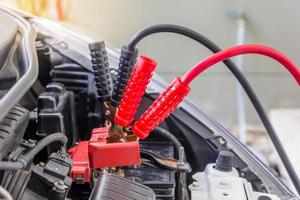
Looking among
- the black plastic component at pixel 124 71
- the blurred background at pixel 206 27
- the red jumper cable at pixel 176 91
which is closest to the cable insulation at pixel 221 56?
the red jumper cable at pixel 176 91

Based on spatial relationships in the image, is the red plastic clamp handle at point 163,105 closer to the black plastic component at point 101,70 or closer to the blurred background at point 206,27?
the black plastic component at point 101,70

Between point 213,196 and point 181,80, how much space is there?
19 cm

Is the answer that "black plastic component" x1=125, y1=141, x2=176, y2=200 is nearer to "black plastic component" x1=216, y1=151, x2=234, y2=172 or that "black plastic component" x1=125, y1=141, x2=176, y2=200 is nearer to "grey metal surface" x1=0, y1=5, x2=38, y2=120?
"black plastic component" x1=216, y1=151, x2=234, y2=172

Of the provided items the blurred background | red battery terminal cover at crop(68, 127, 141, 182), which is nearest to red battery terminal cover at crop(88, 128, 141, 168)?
→ red battery terminal cover at crop(68, 127, 141, 182)

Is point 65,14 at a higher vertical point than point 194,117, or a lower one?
higher

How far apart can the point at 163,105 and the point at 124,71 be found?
0.10 metres

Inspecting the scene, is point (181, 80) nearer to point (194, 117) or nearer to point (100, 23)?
point (194, 117)

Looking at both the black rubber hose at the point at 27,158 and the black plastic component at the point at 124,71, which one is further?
the black plastic component at the point at 124,71

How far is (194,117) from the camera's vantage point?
38.7 inches

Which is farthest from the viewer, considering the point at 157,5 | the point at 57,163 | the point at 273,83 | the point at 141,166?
the point at 273,83

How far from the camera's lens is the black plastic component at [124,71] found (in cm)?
82

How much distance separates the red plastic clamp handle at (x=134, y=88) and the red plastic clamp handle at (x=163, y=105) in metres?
0.02

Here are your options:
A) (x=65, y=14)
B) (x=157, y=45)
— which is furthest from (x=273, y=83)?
(x=65, y=14)

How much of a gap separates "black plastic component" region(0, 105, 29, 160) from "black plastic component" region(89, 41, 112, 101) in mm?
165
